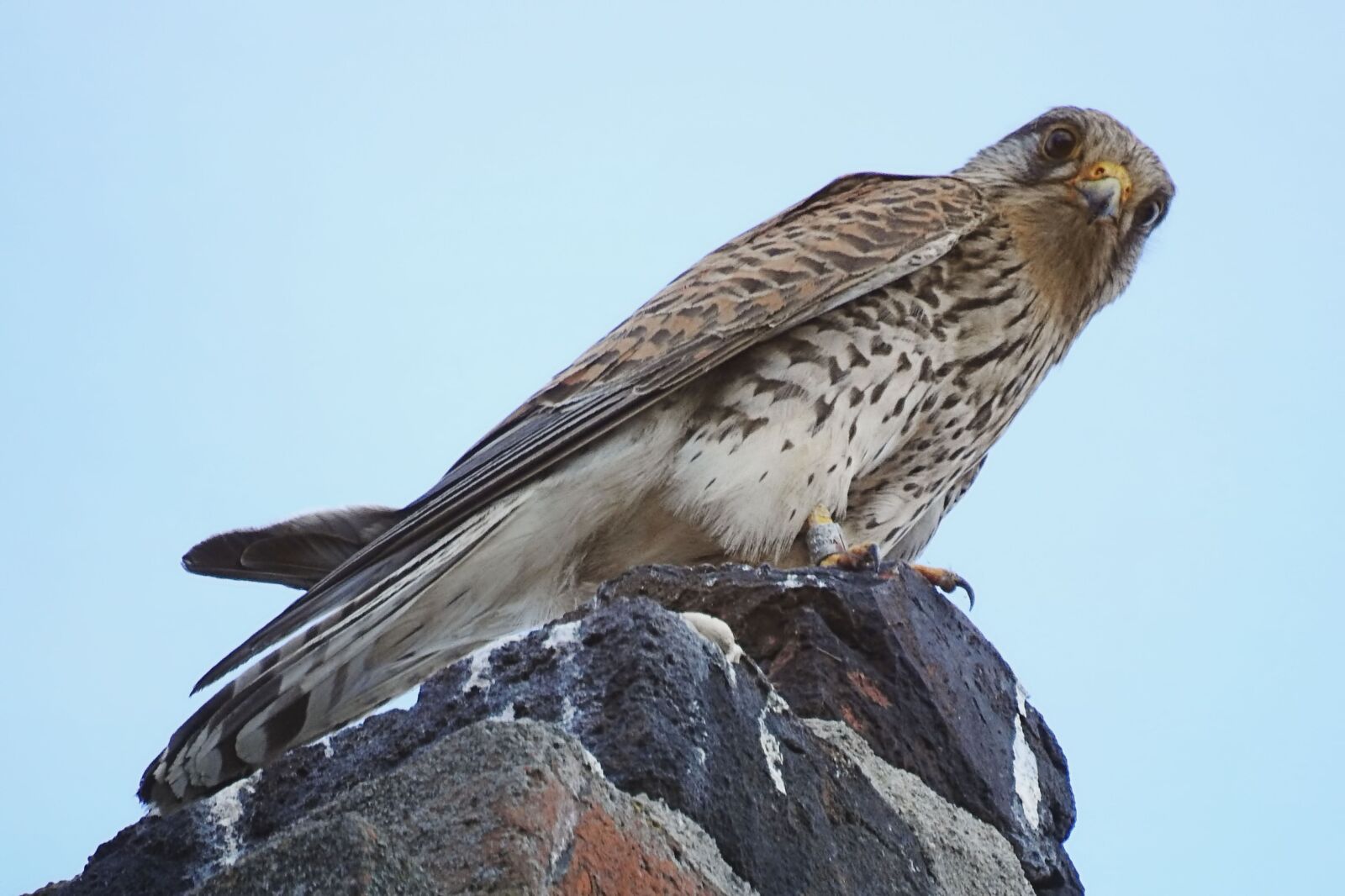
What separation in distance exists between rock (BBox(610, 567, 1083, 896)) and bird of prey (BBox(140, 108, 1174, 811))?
70 cm

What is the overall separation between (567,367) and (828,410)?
0.63 meters

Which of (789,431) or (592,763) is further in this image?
(789,431)

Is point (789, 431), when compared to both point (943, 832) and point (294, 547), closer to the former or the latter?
point (294, 547)

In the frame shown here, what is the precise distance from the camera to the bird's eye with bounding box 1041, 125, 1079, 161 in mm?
4559

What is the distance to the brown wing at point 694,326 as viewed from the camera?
3.21 meters

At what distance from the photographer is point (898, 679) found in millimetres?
2014

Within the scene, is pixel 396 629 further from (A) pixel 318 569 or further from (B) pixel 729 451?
(B) pixel 729 451

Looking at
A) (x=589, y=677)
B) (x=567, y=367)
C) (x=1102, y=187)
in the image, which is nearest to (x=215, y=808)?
(x=589, y=677)

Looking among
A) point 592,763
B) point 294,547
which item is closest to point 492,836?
point 592,763

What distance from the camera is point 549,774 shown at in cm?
134

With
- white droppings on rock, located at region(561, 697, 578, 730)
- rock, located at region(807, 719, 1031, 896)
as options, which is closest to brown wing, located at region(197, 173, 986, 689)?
rock, located at region(807, 719, 1031, 896)

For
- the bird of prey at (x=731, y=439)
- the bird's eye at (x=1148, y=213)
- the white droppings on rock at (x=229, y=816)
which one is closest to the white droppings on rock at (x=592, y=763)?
the white droppings on rock at (x=229, y=816)

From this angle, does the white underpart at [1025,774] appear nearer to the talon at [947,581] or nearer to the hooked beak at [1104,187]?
the talon at [947,581]

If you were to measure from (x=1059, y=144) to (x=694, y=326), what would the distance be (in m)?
1.55
